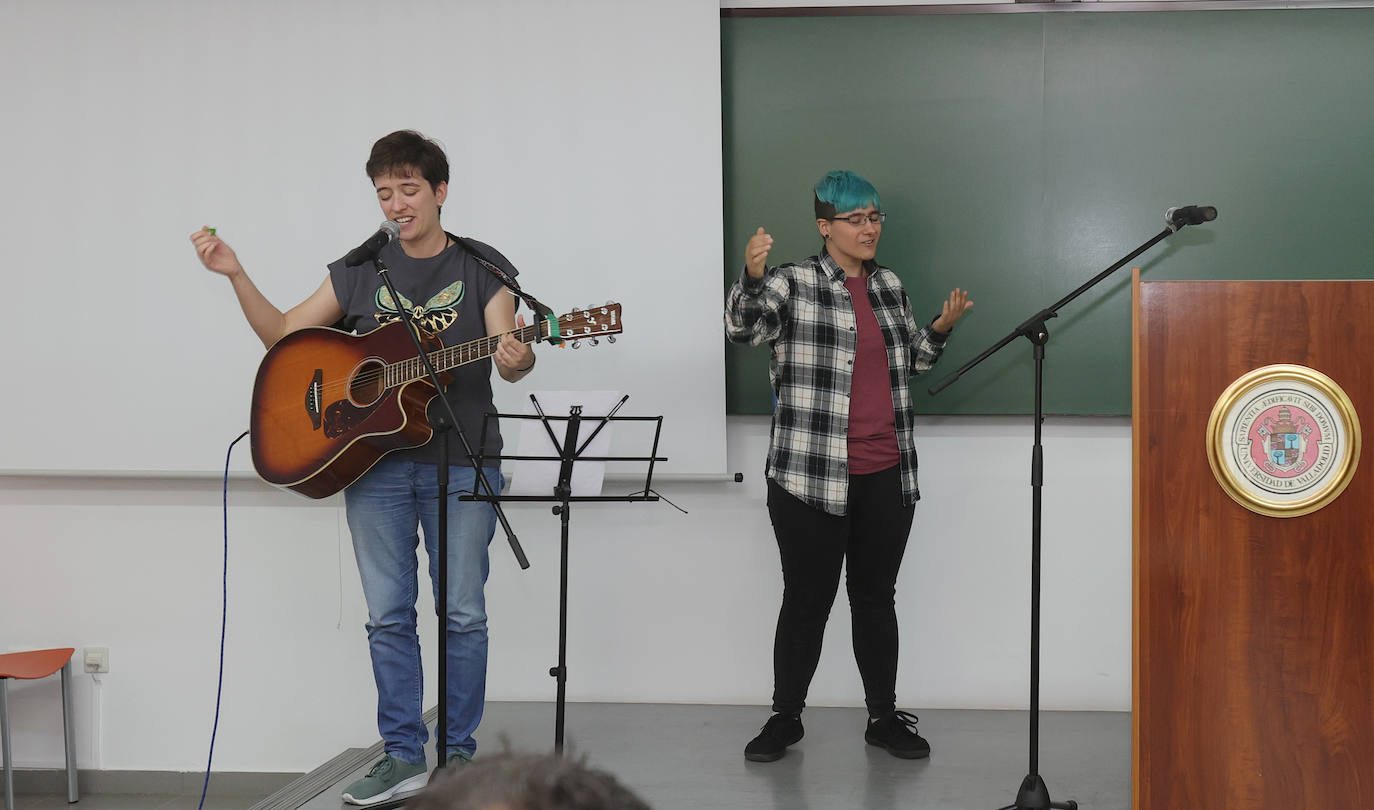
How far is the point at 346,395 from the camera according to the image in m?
2.39

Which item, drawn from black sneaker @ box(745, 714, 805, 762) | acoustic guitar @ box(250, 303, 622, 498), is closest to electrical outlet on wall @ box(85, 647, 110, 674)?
acoustic guitar @ box(250, 303, 622, 498)

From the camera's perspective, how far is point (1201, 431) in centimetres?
218

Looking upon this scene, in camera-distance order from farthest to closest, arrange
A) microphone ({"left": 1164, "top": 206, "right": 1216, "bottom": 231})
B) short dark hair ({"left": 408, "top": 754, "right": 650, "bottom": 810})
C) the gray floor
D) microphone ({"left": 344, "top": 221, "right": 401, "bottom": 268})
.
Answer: the gray floor → microphone ({"left": 1164, "top": 206, "right": 1216, "bottom": 231}) → microphone ({"left": 344, "top": 221, "right": 401, "bottom": 268}) → short dark hair ({"left": 408, "top": 754, "right": 650, "bottom": 810})

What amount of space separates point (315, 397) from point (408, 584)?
0.51m

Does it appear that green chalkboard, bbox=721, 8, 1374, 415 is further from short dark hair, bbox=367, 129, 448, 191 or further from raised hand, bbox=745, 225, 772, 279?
short dark hair, bbox=367, 129, 448, 191

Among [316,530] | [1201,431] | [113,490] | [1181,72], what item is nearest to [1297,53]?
[1181,72]

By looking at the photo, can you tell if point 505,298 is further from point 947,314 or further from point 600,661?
point 600,661

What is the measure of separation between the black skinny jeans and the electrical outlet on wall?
2.42 meters

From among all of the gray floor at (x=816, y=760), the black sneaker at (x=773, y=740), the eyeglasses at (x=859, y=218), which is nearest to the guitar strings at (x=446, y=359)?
the gray floor at (x=816, y=760)

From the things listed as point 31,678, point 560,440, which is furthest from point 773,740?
point 31,678

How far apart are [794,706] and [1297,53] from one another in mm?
2632

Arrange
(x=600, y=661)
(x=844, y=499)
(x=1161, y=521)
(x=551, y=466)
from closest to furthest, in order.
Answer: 1. (x=1161, y=521)
2. (x=551, y=466)
3. (x=844, y=499)
4. (x=600, y=661)

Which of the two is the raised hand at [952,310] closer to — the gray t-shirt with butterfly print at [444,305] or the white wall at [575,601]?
the white wall at [575,601]

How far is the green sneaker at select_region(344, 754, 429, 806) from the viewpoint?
2.41 meters
